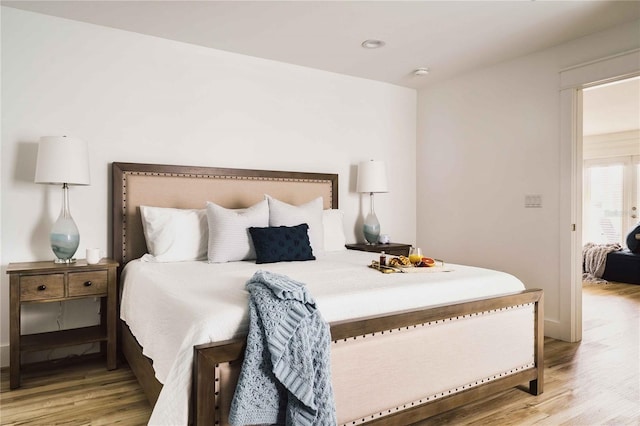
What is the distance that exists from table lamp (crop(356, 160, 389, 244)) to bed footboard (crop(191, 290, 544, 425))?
1971mm

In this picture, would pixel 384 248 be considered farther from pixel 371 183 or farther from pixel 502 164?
pixel 502 164

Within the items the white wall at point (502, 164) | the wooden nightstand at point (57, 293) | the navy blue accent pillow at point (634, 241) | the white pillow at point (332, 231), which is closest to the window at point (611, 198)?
the navy blue accent pillow at point (634, 241)

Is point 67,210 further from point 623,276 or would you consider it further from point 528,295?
point 623,276

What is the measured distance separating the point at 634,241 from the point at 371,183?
4.72 m

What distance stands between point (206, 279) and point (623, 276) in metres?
6.36

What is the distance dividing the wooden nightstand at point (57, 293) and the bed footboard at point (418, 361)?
1.65m

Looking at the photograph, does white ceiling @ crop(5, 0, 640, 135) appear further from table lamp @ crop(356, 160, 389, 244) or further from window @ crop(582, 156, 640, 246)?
window @ crop(582, 156, 640, 246)

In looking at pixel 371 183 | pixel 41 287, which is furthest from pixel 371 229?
pixel 41 287

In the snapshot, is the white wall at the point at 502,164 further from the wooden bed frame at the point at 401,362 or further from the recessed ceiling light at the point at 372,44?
the wooden bed frame at the point at 401,362

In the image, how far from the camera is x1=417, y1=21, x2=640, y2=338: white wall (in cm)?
360

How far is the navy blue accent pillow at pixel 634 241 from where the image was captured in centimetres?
634

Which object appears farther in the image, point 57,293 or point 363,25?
point 363,25

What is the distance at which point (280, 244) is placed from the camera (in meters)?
3.06

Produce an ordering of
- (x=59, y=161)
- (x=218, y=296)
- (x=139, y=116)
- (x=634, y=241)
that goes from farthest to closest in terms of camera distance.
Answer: (x=634, y=241), (x=139, y=116), (x=59, y=161), (x=218, y=296)
